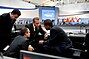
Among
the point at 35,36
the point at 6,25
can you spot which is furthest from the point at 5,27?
the point at 35,36

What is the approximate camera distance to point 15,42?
4816mm

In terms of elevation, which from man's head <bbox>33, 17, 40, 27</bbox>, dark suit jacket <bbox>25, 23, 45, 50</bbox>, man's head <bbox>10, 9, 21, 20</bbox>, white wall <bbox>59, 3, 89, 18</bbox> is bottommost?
dark suit jacket <bbox>25, 23, 45, 50</bbox>

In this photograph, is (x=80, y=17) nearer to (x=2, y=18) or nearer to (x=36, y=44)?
(x=36, y=44)

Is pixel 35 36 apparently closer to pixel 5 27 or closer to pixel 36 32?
pixel 36 32

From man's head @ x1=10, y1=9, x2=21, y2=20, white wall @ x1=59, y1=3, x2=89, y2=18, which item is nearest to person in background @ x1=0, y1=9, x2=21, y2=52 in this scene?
man's head @ x1=10, y1=9, x2=21, y2=20

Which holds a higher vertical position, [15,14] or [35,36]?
[15,14]

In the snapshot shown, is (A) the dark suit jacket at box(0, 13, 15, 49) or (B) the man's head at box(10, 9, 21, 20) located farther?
(A) the dark suit jacket at box(0, 13, 15, 49)

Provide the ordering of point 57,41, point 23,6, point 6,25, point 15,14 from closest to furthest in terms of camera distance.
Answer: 1. point 57,41
2. point 15,14
3. point 6,25
4. point 23,6

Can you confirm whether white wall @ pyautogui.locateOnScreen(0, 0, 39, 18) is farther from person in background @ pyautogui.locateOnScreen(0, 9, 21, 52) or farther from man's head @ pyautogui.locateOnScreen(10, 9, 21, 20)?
man's head @ pyautogui.locateOnScreen(10, 9, 21, 20)

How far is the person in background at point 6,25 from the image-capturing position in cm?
525

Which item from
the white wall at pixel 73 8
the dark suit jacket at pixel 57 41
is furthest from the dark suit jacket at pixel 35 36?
the white wall at pixel 73 8

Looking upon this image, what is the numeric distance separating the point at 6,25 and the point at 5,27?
45mm

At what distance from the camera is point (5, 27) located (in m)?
5.50

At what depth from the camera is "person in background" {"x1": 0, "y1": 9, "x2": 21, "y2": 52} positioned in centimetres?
525
